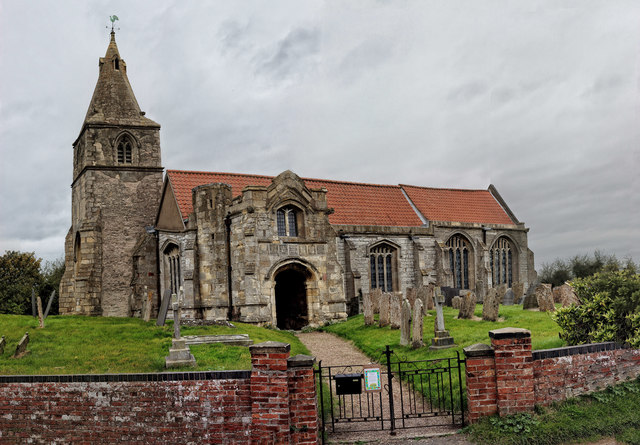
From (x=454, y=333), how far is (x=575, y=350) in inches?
296

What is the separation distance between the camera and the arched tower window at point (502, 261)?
3744 cm

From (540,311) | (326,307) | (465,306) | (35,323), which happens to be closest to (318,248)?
(326,307)

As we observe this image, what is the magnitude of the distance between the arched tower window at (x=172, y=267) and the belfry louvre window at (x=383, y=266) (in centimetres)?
1038

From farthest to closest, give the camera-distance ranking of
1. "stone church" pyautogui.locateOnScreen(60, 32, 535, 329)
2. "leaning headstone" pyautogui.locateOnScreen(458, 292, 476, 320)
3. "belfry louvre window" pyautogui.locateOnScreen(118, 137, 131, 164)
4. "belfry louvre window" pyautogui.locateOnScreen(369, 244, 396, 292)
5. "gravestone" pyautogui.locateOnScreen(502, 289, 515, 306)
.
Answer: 1. "belfry louvre window" pyautogui.locateOnScreen(118, 137, 131, 164)
2. "belfry louvre window" pyautogui.locateOnScreen(369, 244, 396, 292)
3. "gravestone" pyautogui.locateOnScreen(502, 289, 515, 306)
4. "stone church" pyautogui.locateOnScreen(60, 32, 535, 329)
5. "leaning headstone" pyautogui.locateOnScreen(458, 292, 476, 320)

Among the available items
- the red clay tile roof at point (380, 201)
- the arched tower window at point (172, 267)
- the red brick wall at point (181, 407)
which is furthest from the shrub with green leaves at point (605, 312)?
the arched tower window at point (172, 267)

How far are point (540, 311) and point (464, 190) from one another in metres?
20.3

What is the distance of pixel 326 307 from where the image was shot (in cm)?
2586

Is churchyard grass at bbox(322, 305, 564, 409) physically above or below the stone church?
below

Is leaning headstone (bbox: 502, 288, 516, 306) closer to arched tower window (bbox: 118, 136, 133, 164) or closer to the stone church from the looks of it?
the stone church

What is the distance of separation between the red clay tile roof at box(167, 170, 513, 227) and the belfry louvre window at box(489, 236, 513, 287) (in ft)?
5.73

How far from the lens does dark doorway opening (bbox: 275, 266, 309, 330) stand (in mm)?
26375

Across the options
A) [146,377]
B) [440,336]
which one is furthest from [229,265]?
[146,377]

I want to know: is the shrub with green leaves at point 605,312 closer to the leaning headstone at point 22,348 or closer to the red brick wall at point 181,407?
the red brick wall at point 181,407

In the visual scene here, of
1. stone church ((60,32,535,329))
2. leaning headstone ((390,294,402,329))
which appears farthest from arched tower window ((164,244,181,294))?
leaning headstone ((390,294,402,329))
